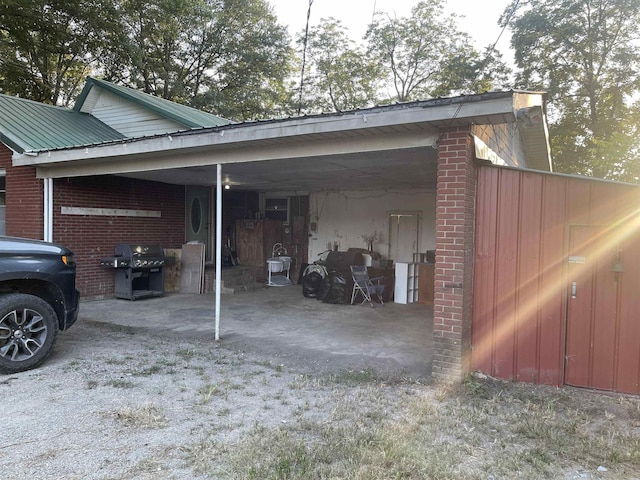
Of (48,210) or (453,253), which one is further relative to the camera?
(48,210)

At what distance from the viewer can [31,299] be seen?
14.9 ft

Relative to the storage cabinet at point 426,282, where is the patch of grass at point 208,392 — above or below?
below

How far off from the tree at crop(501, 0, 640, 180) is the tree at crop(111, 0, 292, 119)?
1124 centimetres

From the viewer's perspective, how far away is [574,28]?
17.3 meters

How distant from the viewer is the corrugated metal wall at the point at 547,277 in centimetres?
392

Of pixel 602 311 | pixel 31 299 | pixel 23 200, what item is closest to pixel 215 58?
pixel 23 200

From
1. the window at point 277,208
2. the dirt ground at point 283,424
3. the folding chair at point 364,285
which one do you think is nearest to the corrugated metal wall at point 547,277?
the dirt ground at point 283,424

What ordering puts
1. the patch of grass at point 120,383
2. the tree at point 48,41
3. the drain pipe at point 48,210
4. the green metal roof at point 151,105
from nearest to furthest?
1. the patch of grass at point 120,383
2. the drain pipe at point 48,210
3. the green metal roof at point 151,105
4. the tree at point 48,41

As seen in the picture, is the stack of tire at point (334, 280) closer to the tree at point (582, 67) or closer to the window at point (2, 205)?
the window at point (2, 205)

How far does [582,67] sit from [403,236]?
1323cm

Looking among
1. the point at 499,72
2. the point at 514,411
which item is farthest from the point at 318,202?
the point at 499,72

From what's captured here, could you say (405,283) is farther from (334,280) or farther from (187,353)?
(187,353)

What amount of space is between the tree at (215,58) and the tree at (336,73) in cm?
354

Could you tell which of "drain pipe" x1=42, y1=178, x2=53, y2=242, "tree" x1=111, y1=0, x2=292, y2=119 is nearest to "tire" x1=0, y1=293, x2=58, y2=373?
"drain pipe" x1=42, y1=178, x2=53, y2=242
